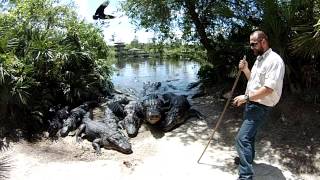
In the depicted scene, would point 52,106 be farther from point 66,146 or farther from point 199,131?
point 199,131

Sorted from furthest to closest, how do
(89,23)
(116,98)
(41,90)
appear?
(89,23) < (116,98) < (41,90)

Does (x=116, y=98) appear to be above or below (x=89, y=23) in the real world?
below

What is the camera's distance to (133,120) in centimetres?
820

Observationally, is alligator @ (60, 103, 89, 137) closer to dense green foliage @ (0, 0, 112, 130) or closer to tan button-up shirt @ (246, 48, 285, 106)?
dense green foliage @ (0, 0, 112, 130)

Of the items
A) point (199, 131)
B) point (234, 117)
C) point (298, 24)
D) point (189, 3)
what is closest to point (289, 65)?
point (298, 24)

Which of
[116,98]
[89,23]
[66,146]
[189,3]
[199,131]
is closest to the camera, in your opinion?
[66,146]

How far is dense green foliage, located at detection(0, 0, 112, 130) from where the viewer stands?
7652mm

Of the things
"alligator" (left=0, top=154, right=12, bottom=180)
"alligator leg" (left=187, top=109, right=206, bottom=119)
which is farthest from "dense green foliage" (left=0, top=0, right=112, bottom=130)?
"alligator leg" (left=187, top=109, right=206, bottom=119)

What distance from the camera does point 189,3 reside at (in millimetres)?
9570

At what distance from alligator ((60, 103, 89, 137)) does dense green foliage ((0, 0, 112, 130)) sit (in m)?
0.42

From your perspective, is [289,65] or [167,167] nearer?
[167,167]

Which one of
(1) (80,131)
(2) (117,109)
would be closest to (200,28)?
(2) (117,109)

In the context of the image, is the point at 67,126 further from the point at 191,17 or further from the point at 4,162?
the point at 191,17

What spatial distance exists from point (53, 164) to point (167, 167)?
1.74 meters
